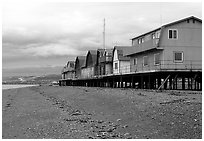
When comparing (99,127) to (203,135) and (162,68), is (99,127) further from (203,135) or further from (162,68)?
(162,68)

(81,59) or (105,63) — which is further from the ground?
(81,59)

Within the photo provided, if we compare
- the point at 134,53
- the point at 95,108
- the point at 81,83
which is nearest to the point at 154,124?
the point at 95,108

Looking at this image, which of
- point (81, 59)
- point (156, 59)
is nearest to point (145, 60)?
point (156, 59)

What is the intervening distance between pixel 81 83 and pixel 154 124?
217ft

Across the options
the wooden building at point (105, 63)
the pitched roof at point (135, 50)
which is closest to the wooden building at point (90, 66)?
the wooden building at point (105, 63)

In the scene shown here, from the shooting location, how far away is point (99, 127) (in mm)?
12805

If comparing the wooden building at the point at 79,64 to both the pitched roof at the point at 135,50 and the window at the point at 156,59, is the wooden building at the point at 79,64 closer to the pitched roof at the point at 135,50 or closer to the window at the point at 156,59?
the pitched roof at the point at 135,50

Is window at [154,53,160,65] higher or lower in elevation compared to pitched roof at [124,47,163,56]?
lower


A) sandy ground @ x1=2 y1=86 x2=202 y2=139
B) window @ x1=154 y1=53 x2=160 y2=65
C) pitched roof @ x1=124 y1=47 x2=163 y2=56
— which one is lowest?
sandy ground @ x1=2 y1=86 x2=202 y2=139

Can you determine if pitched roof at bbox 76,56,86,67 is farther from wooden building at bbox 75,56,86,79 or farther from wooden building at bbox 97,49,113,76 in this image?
wooden building at bbox 97,49,113,76

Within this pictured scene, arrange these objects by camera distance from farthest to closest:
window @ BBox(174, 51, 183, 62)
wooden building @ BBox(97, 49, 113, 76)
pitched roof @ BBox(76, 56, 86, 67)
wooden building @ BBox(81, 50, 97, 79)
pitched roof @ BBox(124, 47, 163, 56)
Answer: pitched roof @ BBox(76, 56, 86, 67)
wooden building @ BBox(81, 50, 97, 79)
wooden building @ BBox(97, 49, 113, 76)
pitched roof @ BBox(124, 47, 163, 56)
window @ BBox(174, 51, 183, 62)

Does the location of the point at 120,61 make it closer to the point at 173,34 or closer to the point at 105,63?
the point at 105,63

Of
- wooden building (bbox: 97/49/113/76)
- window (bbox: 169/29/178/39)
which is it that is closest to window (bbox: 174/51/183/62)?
window (bbox: 169/29/178/39)

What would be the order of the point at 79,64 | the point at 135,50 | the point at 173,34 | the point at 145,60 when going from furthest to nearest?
the point at 79,64, the point at 135,50, the point at 145,60, the point at 173,34
